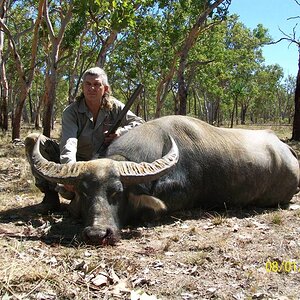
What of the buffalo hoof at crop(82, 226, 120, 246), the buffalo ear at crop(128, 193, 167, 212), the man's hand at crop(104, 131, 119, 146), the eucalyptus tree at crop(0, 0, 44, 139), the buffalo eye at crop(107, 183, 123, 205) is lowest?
the buffalo hoof at crop(82, 226, 120, 246)

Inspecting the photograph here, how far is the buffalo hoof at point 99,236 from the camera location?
4145 millimetres

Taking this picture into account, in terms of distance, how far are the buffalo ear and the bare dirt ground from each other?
24 cm

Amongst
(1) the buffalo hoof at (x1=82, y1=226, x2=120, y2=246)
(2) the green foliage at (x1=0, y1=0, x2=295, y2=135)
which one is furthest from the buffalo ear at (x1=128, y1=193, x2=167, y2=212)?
(2) the green foliage at (x1=0, y1=0, x2=295, y2=135)

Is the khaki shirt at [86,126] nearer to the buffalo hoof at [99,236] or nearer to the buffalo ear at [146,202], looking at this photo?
the buffalo ear at [146,202]

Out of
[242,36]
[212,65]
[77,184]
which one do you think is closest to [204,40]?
[212,65]

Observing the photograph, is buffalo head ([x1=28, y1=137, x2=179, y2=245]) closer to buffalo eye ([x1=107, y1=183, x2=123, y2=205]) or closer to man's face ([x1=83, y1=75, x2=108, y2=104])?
buffalo eye ([x1=107, y1=183, x2=123, y2=205])

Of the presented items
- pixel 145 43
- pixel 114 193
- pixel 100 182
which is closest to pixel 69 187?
pixel 100 182

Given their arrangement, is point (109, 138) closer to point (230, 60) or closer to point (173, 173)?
point (173, 173)

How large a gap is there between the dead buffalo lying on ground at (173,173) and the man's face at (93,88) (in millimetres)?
636

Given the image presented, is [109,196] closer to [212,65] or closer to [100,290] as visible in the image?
[100,290]

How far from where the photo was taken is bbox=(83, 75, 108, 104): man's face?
5543 mm

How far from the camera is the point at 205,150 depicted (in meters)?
5.99

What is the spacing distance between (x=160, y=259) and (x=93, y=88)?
8.25 feet

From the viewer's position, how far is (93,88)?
5582mm
